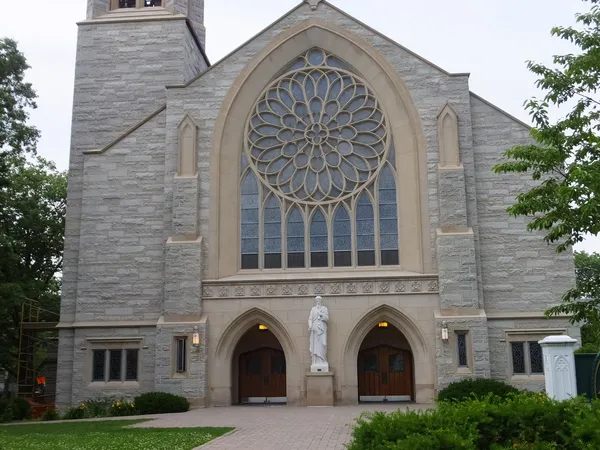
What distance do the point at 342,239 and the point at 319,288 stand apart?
1.94m

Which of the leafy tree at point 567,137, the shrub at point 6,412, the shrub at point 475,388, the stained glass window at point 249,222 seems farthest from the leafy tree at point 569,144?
the shrub at point 6,412

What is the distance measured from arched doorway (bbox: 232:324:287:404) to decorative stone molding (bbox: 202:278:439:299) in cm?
233

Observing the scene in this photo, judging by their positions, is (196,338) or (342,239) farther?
(342,239)

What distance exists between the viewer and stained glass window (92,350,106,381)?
2355cm

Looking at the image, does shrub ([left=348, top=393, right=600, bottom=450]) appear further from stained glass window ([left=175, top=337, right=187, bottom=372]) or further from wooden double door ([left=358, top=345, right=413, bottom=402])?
wooden double door ([left=358, top=345, right=413, bottom=402])

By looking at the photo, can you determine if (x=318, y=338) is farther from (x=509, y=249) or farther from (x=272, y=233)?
(x=509, y=249)

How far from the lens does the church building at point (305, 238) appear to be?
22359 millimetres

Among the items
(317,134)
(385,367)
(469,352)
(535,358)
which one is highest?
(317,134)

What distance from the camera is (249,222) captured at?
79.3 ft

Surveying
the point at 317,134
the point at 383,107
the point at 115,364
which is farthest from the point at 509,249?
the point at 115,364

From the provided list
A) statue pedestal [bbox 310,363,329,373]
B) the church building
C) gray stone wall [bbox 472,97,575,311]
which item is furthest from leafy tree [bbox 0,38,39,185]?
gray stone wall [bbox 472,97,575,311]

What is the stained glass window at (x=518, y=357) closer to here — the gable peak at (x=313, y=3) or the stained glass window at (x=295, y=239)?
the stained glass window at (x=295, y=239)

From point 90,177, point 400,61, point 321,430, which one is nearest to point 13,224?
point 90,177

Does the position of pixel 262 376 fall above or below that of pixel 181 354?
below
